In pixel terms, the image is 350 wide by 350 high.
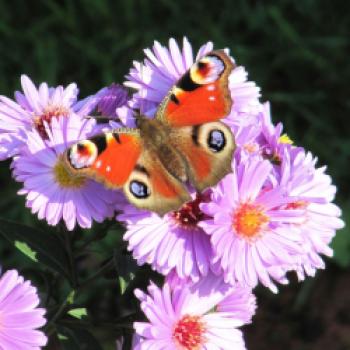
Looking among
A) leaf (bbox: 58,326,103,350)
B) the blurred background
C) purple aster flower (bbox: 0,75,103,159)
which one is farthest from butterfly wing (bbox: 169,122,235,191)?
the blurred background

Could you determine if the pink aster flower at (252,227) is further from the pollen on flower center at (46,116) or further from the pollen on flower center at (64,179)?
the pollen on flower center at (46,116)

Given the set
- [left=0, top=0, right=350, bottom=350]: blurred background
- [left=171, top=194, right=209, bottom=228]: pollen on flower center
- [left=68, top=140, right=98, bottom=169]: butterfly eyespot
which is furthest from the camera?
[left=0, top=0, right=350, bottom=350]: blurred background

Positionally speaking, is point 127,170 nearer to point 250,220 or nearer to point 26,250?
point 250,220

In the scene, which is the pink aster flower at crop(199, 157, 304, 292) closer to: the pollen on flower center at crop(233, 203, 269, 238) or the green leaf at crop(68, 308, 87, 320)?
the pollen on flower center at crop(233, 203, 269, 238)

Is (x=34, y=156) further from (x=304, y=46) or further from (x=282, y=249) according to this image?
(x=304, y=46)

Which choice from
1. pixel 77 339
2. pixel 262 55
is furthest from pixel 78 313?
pixel 262 55

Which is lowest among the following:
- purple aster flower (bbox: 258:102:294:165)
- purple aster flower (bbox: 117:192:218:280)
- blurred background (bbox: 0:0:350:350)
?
purple aster flower (bbox: 117:192:218:280)

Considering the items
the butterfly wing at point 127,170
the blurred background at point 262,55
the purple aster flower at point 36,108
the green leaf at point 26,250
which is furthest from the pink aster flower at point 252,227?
the blurred background at point 262,55
